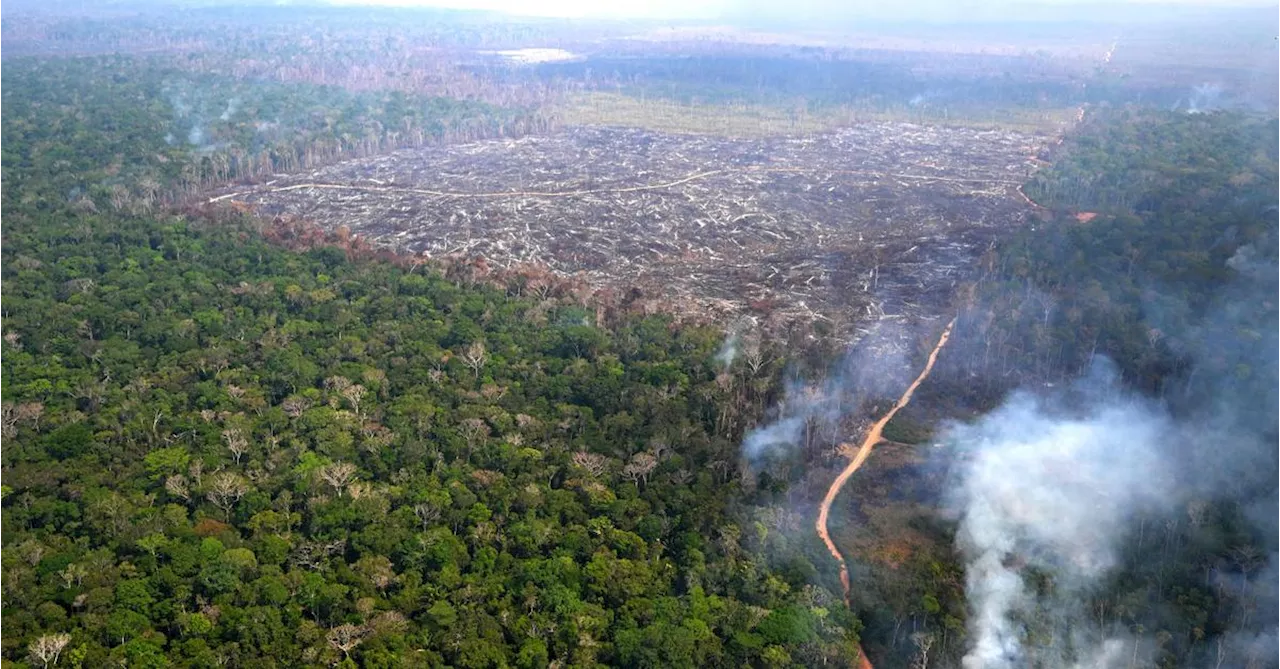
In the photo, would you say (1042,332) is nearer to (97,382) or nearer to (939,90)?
(97,382)

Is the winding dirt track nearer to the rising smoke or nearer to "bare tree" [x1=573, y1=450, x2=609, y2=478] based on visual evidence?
the rising smoke

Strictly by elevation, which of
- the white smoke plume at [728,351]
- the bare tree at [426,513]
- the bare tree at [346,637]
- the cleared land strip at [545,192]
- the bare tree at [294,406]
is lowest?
the bare tree at [346,637]

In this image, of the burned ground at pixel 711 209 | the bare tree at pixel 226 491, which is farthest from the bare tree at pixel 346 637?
the burned ground at pixel 711 209

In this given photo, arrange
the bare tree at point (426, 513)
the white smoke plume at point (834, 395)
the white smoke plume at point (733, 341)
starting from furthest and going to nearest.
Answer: the white smoke plume at point (733, 341), the white smoke plume at point (834, 395), the bare tree at point (426, 513)

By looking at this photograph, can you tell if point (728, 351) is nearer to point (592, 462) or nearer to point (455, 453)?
point (592, 462)

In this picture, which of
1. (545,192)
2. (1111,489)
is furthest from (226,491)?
(545,192)

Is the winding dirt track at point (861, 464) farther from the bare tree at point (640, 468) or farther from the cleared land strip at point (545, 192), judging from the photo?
the cleared land strip at point (545, 192)

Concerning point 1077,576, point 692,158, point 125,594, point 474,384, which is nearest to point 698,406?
point 474,384
